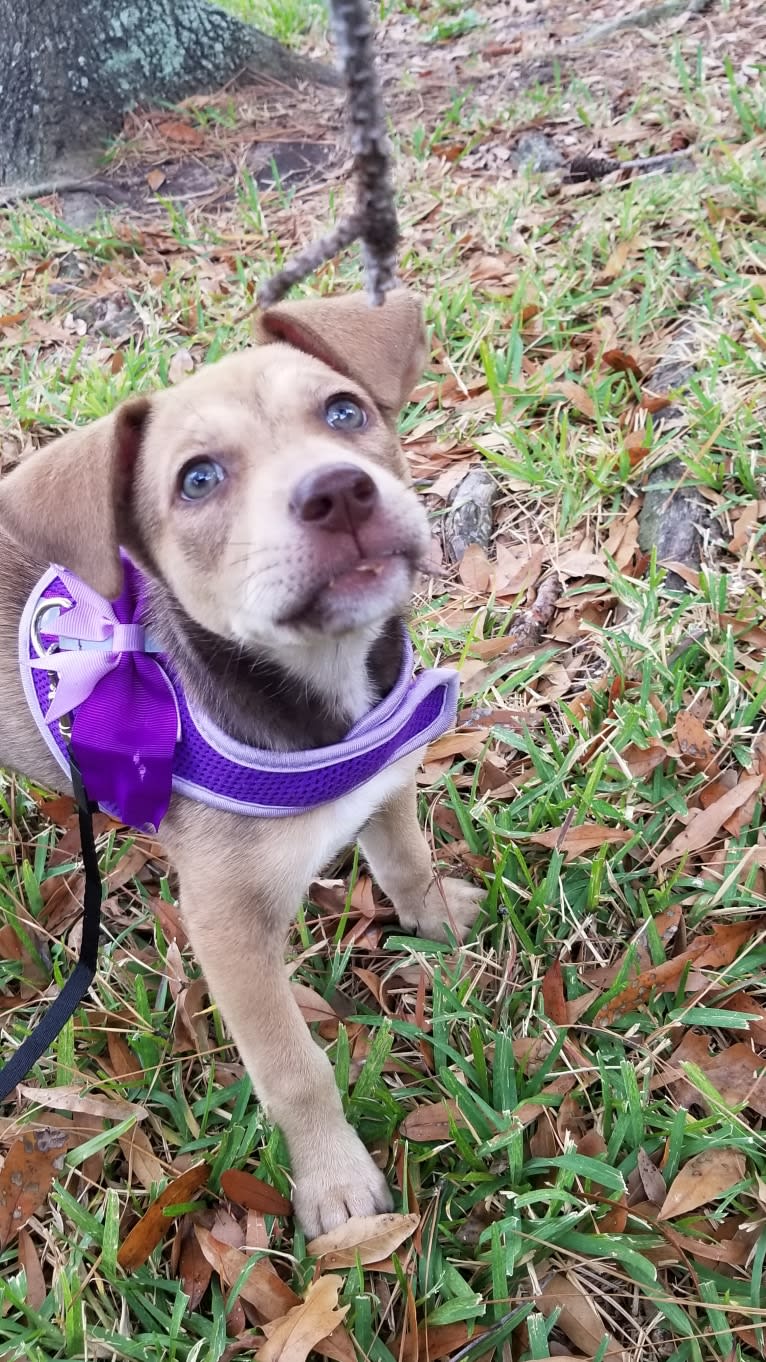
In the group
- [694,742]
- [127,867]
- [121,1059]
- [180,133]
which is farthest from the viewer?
[180,133]

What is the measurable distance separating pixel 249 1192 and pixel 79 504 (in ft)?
6.05

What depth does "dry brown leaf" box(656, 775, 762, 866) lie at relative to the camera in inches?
112

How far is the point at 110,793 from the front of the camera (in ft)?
7.75

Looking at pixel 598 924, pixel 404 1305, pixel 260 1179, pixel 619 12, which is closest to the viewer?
pixel 404 1305

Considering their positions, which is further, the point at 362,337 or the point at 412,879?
the point at 412,879

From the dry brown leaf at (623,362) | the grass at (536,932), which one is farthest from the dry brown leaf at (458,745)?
the dry brown leaf at (623,362)

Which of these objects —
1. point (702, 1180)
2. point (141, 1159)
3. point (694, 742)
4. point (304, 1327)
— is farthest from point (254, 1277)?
point (694, 742)

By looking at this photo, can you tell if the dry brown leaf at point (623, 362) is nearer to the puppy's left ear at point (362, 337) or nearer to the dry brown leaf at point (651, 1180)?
the puppy's left ear at point (362, 337)

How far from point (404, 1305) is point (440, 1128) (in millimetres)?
420

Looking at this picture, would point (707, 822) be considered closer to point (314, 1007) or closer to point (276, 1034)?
point (314, 1007)

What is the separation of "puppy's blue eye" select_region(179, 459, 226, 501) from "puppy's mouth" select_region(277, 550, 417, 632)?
465mm

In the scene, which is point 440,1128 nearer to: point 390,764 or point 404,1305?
point 404,1305

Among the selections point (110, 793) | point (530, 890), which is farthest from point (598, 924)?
point (110, 793)

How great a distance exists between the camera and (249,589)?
74.0 inches
